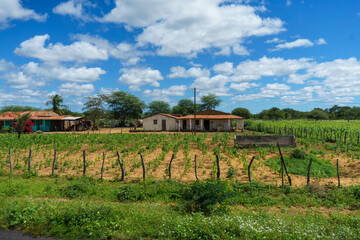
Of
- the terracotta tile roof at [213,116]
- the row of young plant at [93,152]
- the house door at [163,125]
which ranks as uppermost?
the terracotta tile roof at [213,116]

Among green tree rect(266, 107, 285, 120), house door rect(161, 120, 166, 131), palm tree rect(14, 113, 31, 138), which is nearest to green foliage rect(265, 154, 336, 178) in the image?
house door rect(161, 120, 166, 131)

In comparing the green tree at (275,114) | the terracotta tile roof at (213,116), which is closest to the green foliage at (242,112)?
the green tree at (275,114)

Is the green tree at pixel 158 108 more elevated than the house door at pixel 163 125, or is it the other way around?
the green tree at pixel 158 108

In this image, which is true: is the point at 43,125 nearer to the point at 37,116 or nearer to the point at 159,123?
the point at 37,116

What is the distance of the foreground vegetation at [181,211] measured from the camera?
5711 millimetres

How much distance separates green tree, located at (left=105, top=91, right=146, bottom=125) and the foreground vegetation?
146 ft

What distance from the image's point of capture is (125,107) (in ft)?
180

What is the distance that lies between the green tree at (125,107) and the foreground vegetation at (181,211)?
146ft

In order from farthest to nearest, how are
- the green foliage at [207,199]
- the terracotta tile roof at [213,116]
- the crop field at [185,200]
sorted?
the terracotta tile roof at [213,116] → the green foliage at [207,199] → the crop field at [185,200]

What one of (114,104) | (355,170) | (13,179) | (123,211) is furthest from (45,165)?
(114,104)

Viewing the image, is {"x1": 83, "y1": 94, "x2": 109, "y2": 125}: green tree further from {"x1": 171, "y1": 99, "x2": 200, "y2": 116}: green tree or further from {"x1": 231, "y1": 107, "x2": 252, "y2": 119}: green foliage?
{"x1": 231, "y1": 107, "x2": 252, "y2": 119}: green foliage

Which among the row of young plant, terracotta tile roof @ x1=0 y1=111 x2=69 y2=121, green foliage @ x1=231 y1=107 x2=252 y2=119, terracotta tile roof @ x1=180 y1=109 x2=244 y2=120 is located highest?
green foliage @ x1=231 y1=107 x2=252 y2=119

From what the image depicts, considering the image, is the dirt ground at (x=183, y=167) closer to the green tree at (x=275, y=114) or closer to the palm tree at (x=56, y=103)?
the palm tree at (x=56, y=103)

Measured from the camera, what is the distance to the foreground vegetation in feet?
18.7
